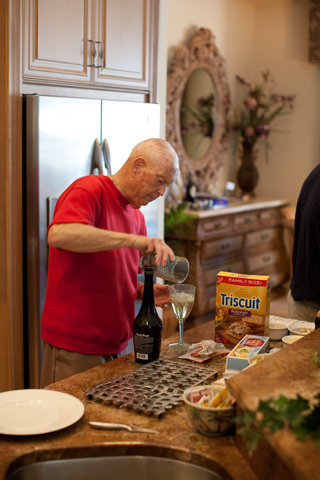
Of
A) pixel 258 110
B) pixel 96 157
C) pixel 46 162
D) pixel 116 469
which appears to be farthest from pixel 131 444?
pixel 258 110

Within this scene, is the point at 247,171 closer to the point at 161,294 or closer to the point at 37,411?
the point at 161,294

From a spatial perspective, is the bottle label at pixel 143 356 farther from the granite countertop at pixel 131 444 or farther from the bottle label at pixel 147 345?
the granite countertop at pixel 131 444

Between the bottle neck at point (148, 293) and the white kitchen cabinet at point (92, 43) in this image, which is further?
the white kitchen cabinet at point (92, 43)

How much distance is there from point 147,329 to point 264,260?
387 centimetres

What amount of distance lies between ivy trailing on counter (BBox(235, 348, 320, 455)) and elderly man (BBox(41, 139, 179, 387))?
897 mm

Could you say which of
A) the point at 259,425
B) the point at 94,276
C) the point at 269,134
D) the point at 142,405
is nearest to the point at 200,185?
the point at 269,134

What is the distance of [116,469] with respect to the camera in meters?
1.29

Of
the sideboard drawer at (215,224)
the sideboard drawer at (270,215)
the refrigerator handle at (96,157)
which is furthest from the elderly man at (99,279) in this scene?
the sideboard drawer at (270,215)

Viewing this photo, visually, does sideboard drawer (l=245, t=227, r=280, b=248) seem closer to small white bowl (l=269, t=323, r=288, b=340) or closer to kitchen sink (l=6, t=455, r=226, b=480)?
small white bowl (l=269, t=323, r=288, b=340)

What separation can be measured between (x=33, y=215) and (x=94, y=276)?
3.20 feet

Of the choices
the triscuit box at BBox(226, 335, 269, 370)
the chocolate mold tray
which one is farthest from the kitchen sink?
the triscuit box at BBox(226, 335, 269, 370)

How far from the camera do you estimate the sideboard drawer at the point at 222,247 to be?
4609 millimetres

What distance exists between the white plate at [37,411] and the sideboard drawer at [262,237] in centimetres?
389

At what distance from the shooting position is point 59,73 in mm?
2824
